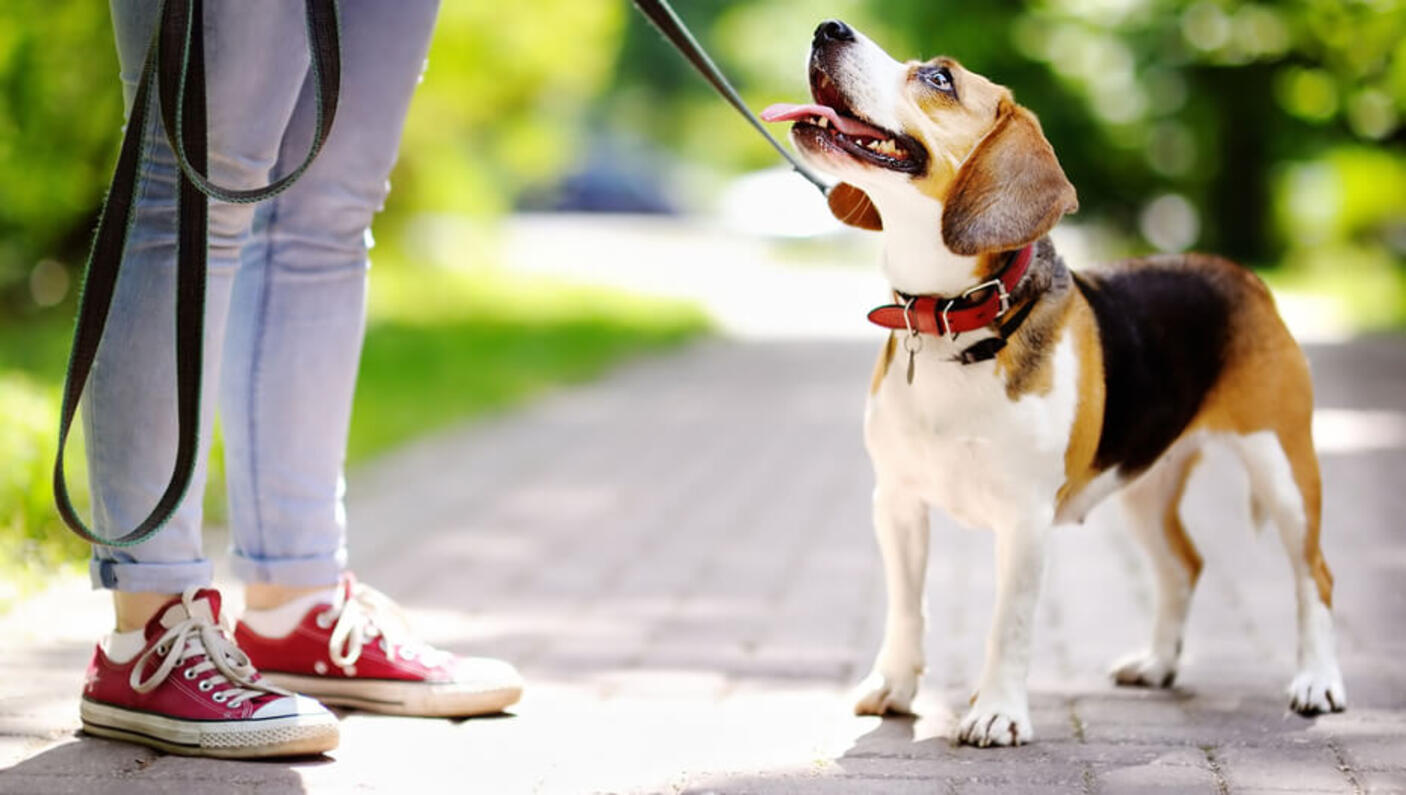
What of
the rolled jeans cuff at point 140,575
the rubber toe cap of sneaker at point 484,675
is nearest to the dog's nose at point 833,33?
the rubber toe cap of sneaker at point 484,675

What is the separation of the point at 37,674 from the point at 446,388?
6.68 meters

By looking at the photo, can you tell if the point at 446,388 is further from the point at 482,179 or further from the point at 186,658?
the point at 482,179

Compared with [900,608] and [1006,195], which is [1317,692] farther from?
[1006,195]

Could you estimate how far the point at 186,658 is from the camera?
10.2 feet

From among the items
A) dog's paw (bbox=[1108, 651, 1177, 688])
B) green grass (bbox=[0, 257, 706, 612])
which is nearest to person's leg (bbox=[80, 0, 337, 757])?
green grass (bbox=[0, 257, 706, 612])

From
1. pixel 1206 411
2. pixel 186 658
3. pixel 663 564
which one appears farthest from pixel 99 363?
pixel 663 564

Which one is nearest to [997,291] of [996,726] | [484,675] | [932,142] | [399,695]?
[932,142]

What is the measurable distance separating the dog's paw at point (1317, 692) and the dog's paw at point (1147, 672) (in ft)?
1.06

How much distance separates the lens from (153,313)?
3064mm

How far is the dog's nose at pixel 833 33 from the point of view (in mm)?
3328

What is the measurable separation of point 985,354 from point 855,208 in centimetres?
48

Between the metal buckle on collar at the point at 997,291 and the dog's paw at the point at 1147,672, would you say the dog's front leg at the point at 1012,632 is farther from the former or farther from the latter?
the dog's paw at the point at 1147,672

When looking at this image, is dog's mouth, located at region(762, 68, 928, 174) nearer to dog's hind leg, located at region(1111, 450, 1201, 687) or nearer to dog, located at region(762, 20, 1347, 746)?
dog, located at region(762, 20, 1347, 746)

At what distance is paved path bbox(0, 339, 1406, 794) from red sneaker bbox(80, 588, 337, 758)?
A: 0.15 feet
